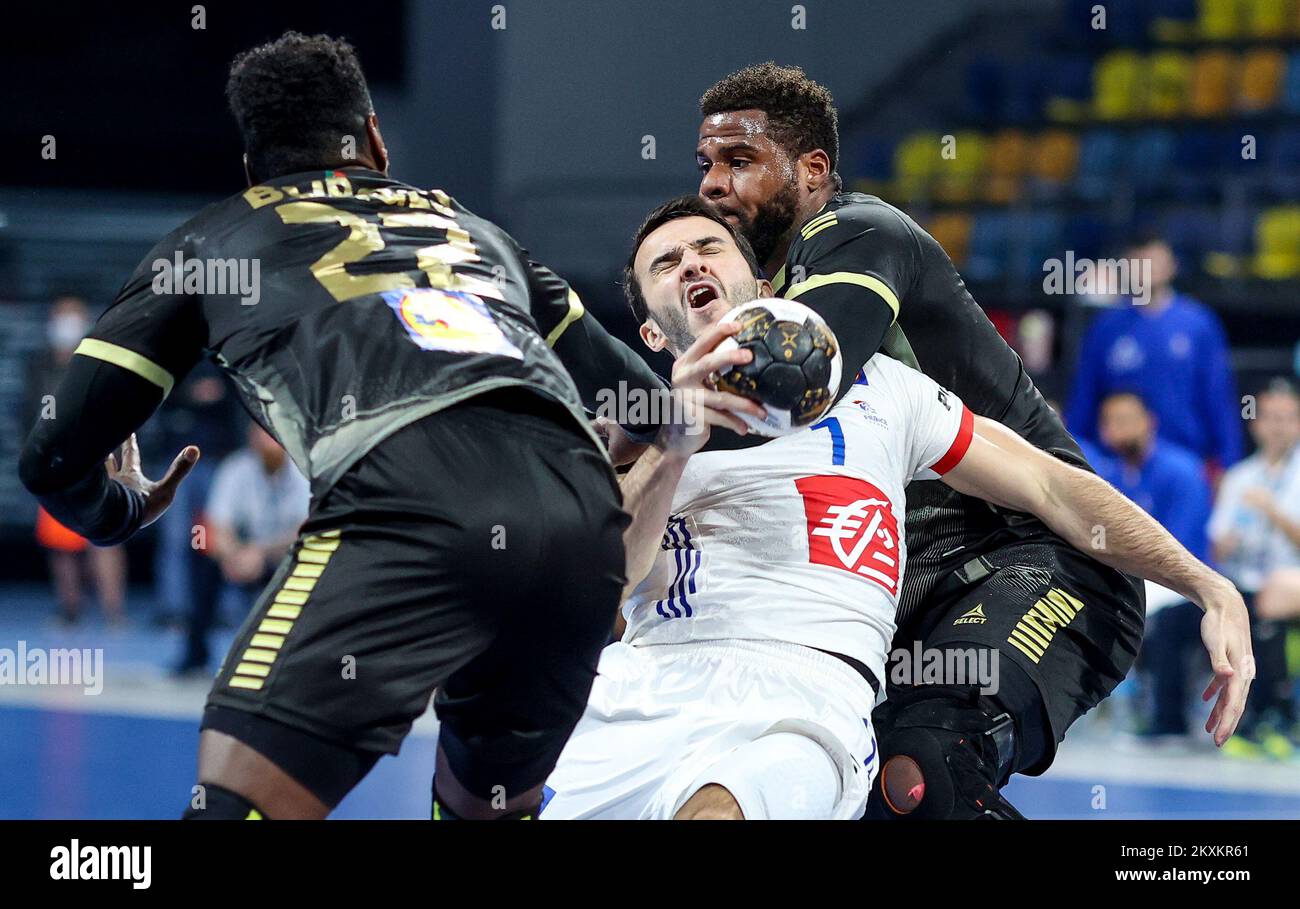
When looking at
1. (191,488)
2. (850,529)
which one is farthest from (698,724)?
(191,488)

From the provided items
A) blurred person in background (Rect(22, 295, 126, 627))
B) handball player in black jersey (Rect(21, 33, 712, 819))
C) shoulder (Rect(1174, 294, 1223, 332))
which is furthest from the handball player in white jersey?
blurred person in background (Rect(22, 295, 126, 627))

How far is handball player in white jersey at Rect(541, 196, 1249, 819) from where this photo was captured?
3.22m

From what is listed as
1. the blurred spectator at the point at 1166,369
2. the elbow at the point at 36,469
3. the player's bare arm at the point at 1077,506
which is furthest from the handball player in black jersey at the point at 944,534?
the blurred spectator at the point at 1166,369

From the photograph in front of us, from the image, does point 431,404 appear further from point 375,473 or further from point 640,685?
point 640,685

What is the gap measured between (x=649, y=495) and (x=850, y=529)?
1.75 feet

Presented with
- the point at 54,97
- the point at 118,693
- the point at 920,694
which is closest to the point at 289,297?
the point at 920,694

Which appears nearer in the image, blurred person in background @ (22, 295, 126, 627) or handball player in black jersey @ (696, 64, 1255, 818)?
handball player in black jersey @ (696, 64, 1255, 818)

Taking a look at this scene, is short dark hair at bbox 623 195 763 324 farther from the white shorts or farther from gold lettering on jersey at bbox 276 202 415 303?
gold lettering on jersey at bbox 276 202 415 303

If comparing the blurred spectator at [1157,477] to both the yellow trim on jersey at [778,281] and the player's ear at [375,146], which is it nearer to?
the yellow trim on jersey at [778,281]

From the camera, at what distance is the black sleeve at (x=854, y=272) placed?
3553 mm

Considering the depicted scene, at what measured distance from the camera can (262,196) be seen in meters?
2.87

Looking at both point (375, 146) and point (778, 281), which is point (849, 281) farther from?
point (375, 146)

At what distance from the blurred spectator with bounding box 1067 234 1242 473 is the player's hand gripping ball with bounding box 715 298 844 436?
6337 millimetres

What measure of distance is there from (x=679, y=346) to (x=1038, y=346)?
7.57m
